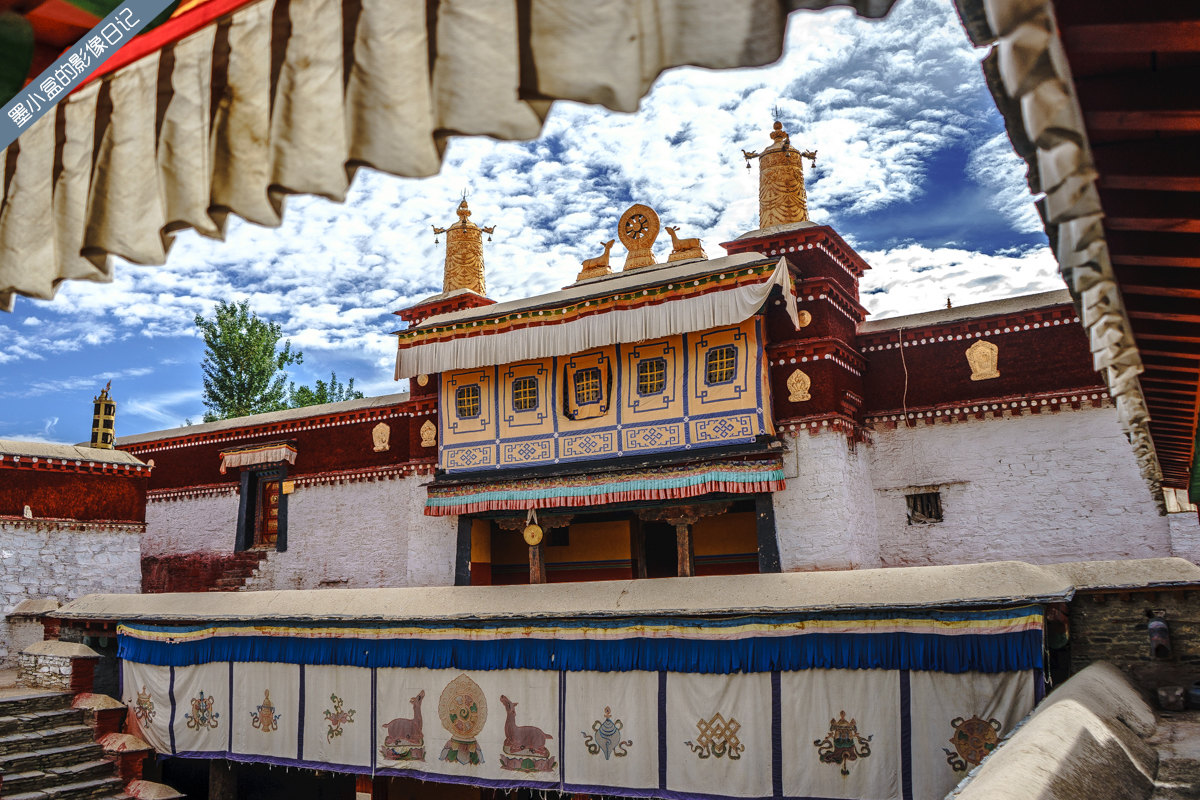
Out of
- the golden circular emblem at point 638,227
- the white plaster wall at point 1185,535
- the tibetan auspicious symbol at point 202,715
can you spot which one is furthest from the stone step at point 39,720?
the white plaster wall at point 1185,535

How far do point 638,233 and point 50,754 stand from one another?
11252 millimetres

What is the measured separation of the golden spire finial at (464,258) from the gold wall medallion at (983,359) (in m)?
8.84

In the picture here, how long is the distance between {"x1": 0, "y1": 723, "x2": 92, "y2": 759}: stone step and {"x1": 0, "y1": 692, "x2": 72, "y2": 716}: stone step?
1.34ft

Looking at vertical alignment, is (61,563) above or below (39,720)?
above

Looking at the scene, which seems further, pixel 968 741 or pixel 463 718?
pixel 463 718

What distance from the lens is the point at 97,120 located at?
197cm

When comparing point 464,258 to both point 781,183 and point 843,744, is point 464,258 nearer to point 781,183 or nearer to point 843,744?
point 781,183

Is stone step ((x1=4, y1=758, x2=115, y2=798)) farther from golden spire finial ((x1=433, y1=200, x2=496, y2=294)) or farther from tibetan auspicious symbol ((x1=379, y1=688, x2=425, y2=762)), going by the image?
golden spire finial ((x1=433, y1=200, x2=496, y2=294))

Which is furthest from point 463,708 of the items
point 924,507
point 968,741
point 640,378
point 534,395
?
point 924,507

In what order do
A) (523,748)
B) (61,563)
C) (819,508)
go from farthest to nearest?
(61,563) < (819,508) < (523,748)

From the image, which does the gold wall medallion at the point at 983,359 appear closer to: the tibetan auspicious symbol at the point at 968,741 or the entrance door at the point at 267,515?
the tibetan auspicious symbol at the point at 968,741

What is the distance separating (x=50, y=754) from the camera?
1065cm

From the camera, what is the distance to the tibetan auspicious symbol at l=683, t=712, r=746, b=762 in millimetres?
8344

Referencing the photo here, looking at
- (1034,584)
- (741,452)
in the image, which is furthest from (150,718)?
(1034,584)
